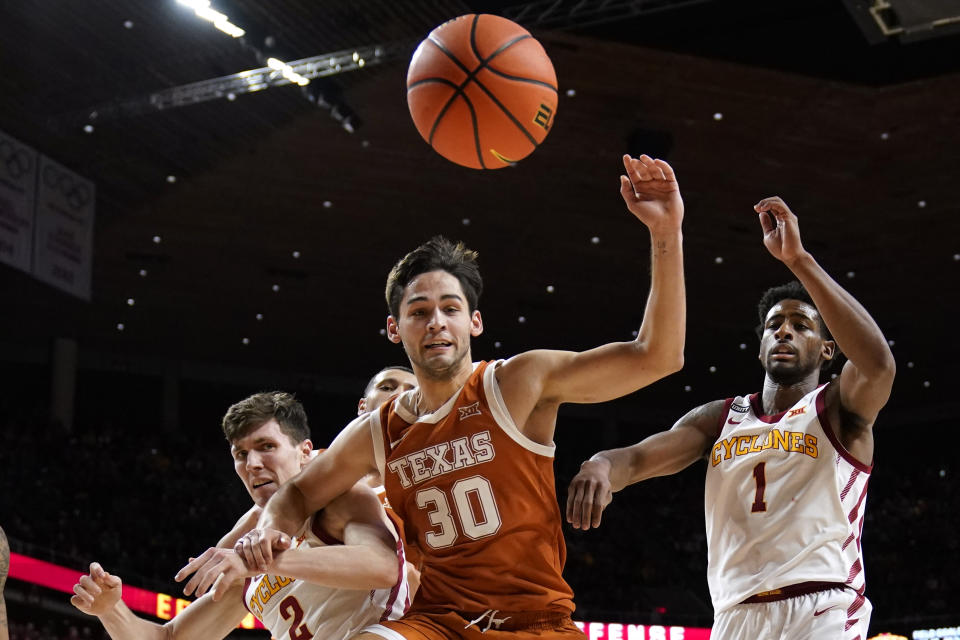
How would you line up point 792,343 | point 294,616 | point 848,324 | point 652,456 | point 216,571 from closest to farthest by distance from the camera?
point 216,571, point 848,324, point 294,616, point 652,456, point 792,343

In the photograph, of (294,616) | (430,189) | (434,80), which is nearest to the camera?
(294,616)

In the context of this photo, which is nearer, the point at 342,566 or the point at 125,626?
the point at 342,566

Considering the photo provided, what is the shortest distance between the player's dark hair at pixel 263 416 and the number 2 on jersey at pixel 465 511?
1256mm

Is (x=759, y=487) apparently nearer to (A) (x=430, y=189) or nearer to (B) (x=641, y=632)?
(A) (x=430, y=189)

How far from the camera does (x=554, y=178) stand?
1608 centimetres

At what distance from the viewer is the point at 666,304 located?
11.3ft

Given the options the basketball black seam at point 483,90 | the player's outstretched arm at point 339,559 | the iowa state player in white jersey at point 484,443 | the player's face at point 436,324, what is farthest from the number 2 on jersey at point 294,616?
the basketball black seam at point 483,90

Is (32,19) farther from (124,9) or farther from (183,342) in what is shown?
(183,342)

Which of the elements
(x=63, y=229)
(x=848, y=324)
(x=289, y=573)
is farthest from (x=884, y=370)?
(x=63, y=229)

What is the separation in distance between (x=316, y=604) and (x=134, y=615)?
2.27 feet

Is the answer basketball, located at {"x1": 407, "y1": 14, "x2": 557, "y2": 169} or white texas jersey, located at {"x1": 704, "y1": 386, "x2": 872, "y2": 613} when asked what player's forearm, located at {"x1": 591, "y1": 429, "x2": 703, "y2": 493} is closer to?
white texas jersey, located at {"x1": 704, "y1": 386, "x2": 872, "y2": 613}

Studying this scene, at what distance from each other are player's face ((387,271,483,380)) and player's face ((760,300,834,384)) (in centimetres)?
143

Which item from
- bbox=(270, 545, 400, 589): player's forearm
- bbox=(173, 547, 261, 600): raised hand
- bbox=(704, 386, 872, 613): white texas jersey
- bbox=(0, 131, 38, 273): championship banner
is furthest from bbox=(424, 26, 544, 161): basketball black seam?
bbox=(0, 131, 38, 273): championship banner

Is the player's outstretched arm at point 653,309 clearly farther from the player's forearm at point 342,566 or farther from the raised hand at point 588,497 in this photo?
Answer: the player's forearm at point 342,566
